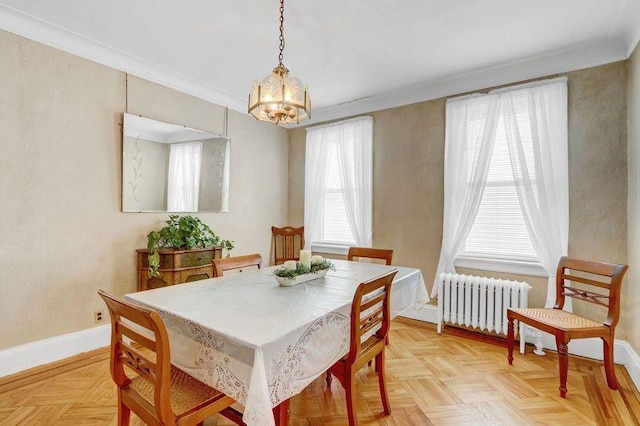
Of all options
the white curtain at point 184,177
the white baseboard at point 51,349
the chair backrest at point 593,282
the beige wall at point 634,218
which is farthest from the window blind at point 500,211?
the white baseboard at point 51,349

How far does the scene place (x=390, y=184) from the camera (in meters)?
3.81

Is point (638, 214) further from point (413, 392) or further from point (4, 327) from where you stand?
point (4, 327)

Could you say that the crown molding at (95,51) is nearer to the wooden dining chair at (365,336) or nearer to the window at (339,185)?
the window at (339,185)

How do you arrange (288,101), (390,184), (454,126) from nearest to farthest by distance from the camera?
1. (288,101)
2. (454,126)
3. (390,184)

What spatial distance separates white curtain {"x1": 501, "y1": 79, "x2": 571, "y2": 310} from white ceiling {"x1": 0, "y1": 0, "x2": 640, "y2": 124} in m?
0.29

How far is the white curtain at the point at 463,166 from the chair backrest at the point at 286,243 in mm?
2008

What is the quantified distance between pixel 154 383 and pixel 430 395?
1.84 m

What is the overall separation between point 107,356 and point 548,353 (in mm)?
3895

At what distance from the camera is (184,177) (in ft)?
11.3

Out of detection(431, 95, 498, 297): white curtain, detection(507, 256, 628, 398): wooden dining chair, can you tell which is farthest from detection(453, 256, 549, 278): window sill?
detection(507, 256, 628, 398): wooden dining chair

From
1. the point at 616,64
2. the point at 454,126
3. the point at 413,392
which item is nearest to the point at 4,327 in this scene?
the point at 413,392

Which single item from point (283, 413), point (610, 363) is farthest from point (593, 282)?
point (283, 413)

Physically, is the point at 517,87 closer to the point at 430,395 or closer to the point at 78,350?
the point at 430,395

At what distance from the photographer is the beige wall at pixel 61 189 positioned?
2.34 meters
